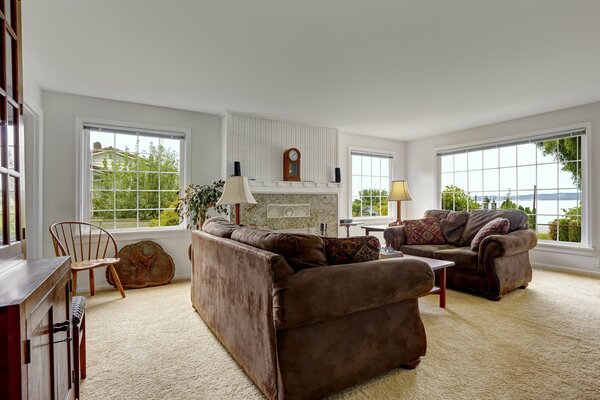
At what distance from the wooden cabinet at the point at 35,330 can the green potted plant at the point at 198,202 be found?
2804 millimetres

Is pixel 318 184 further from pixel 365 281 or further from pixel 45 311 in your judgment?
pixel 45 311

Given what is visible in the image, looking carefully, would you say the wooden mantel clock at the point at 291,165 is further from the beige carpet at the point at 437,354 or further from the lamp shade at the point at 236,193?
the beige carpet at the point at 437,354

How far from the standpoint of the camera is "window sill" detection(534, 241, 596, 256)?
169 inches

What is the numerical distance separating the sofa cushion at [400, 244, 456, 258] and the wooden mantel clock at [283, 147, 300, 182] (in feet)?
6.42

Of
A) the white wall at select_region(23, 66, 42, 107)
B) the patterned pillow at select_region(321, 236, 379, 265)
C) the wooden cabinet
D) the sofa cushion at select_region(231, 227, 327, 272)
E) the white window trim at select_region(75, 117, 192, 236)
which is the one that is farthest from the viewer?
the white window trim at select_region(75, 117, 192, 236)

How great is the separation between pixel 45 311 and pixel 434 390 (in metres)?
1.84

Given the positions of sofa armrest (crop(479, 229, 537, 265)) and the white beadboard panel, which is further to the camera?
the white beadboard panel

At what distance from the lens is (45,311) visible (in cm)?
93

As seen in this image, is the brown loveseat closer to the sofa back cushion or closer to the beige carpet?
the beige carpet

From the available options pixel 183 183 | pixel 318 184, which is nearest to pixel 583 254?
pixel 318 184

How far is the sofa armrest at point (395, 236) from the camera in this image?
4.23 m

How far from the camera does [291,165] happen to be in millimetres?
5012

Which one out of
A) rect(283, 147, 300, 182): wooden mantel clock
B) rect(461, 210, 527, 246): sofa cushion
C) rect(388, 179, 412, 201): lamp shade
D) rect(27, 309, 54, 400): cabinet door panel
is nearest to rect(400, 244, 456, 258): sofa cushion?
rect(461, 210, 527, 246): sofa cushion

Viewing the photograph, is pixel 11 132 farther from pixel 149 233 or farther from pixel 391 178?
pixel 391 178
